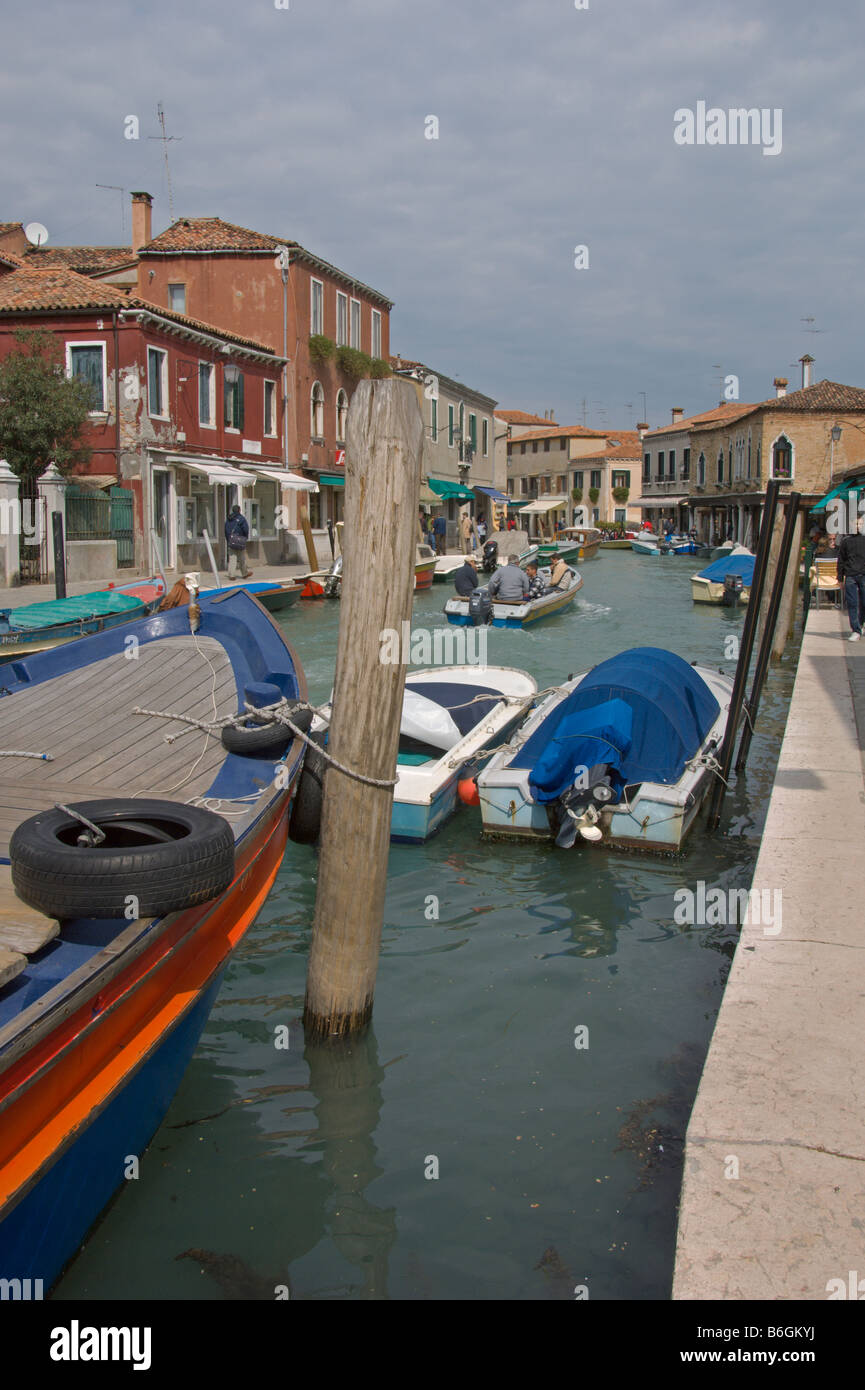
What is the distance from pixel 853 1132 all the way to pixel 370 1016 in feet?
7.18

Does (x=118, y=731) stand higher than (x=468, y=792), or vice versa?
(x=118, y=731)

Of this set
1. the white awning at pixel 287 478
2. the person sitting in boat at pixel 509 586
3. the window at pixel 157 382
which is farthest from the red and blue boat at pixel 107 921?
the white awning at pixel 287 478

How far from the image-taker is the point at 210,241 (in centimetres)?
3084

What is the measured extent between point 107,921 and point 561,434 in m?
79.6

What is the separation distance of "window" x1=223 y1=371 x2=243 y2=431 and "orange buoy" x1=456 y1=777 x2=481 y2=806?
2220 cm

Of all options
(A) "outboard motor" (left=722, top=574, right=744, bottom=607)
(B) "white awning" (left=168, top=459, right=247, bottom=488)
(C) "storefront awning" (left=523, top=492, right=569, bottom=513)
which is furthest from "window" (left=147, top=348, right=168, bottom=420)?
(C) "storefront awning" (left=523, top=492, right=569, bottom=513)

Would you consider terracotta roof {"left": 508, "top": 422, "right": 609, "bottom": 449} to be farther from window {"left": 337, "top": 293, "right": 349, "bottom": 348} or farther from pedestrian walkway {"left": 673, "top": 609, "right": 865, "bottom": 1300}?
pedestrian walkway {"left": 673, "top": 609, "right": 865, "bottom": 1300}

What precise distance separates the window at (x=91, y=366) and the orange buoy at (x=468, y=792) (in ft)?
61.9

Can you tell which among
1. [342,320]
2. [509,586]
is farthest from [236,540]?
[342,320]

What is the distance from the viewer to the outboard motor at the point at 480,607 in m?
19.8

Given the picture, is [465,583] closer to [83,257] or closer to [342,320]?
[342,320]
